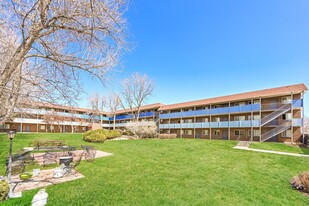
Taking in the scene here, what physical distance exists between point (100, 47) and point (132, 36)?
886 mm

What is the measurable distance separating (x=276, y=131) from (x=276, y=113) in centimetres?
244

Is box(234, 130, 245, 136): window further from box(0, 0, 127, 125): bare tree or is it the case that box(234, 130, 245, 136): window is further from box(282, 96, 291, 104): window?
box(0, 0, 127, 125): bare tree

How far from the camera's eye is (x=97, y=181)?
7.56m

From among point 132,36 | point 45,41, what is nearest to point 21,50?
Answer: point 45,41

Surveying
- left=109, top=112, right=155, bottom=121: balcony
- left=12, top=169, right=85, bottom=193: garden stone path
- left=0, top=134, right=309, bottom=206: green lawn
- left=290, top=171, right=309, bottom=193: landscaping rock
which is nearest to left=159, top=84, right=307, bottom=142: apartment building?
left=109, top=112, right=155, bottom=121: balcony

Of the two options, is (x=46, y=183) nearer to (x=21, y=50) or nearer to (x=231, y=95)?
(x=21, y=50)

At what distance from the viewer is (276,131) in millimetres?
22250

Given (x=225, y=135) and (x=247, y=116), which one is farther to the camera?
(x=225, y=135)

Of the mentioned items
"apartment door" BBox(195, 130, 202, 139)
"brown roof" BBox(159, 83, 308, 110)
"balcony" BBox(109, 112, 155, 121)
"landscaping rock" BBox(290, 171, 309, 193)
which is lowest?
"apartment door" BBox(195, 130, 202, 139)

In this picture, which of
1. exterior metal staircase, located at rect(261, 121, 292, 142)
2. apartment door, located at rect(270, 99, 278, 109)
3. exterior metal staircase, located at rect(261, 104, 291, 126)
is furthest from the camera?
apartment door, located at rect(270, 99, 278, 109)

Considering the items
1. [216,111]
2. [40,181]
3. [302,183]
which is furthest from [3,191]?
[216,111]

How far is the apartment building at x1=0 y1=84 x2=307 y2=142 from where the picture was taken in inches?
856

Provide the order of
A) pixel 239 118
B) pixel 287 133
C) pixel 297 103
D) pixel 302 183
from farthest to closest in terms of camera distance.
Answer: pixel 239 118, pixel 287 133, pixel 297 103, pixel 302 183

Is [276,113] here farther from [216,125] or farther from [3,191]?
[3,191]
